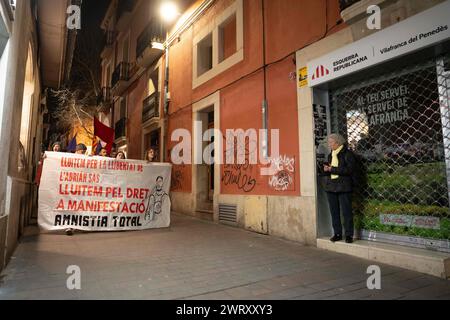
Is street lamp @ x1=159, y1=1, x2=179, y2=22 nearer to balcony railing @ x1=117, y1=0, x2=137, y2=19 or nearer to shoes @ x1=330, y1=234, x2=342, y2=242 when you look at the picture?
balcony railing @ x1=117, y1=0, x2=137, y2=19

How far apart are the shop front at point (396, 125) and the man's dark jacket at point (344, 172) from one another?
1.59ft

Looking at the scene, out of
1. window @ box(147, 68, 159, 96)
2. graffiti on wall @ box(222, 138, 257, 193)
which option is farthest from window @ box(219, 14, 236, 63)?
window @ box(147, 68, 159, 96)

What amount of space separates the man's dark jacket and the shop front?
1.59 ft

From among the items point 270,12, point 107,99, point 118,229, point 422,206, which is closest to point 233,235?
point 118,229

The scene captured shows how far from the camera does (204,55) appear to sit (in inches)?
420

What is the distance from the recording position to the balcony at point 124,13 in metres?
17.9

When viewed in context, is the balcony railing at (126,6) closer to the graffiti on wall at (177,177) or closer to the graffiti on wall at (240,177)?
the graffiti on wall at (177,177)

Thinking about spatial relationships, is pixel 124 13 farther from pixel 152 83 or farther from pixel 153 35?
pixel 153 35

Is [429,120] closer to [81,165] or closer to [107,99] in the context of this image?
[81,165]

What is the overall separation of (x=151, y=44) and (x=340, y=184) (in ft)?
35.8

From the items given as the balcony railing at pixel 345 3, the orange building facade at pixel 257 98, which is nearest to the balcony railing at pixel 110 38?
the orange building facade at pixel 257 98

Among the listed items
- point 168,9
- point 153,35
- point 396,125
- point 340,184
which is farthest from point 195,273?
point 153,35

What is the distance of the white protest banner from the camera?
625 centimetres

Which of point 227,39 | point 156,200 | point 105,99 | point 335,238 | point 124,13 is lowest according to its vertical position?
point 335,238
